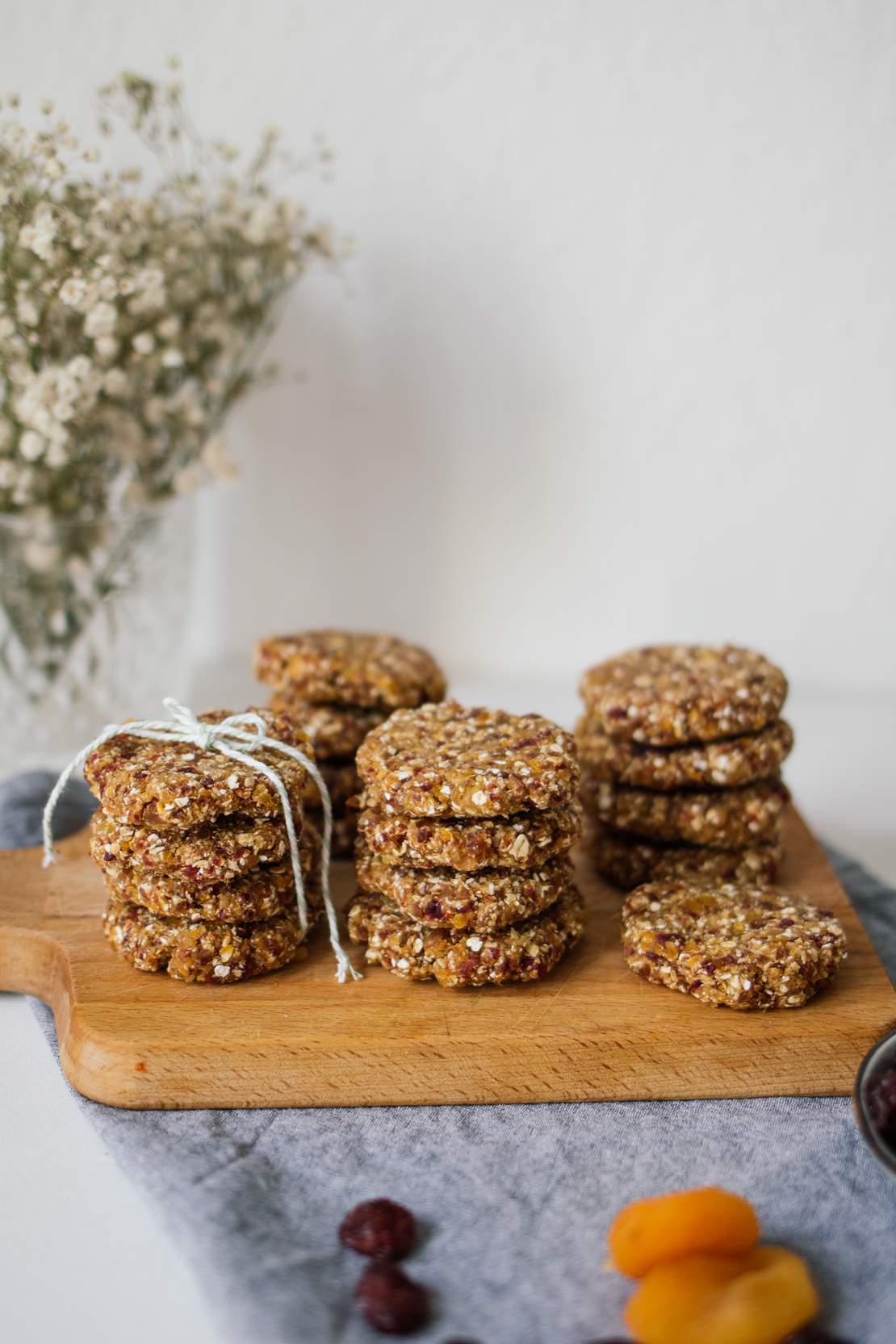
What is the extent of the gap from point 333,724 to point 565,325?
1.59m

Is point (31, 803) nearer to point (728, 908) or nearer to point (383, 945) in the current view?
point (383, 945)

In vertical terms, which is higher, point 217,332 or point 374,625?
point 217,332

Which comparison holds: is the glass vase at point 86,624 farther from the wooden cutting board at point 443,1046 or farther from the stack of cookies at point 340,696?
the wooden cutting board at point 443,1046

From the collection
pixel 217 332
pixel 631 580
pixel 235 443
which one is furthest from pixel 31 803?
pixel 631 580

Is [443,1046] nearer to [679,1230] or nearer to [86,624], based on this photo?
[679,1230]

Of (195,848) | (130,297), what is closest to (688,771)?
(195,848)

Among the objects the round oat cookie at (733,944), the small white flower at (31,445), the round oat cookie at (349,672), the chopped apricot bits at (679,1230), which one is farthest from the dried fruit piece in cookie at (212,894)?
the small white flower at (31,445)

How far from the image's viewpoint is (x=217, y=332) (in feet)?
9.98

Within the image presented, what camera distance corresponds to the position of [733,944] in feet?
6.56

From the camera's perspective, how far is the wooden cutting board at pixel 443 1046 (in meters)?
1.93

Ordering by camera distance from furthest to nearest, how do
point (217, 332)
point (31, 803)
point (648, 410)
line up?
point (648, 410), point (217, 332), point (31, 803)

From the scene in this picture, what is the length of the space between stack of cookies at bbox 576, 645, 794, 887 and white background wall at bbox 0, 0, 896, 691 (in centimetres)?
135

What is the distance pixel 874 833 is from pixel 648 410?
130cm

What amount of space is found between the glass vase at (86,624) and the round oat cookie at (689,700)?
1.25m
